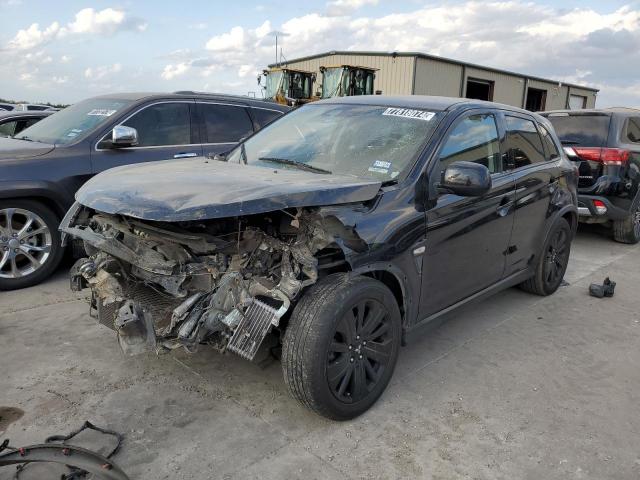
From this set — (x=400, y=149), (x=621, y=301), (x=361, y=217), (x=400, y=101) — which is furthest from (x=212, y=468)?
(x=621, y=301)

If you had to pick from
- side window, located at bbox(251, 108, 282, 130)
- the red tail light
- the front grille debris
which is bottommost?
the front grille debris

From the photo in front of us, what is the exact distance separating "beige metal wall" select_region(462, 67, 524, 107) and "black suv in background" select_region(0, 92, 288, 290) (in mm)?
22604

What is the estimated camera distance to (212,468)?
2.58 metres

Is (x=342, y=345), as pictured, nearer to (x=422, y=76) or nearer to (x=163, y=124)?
(x=163, y=124)

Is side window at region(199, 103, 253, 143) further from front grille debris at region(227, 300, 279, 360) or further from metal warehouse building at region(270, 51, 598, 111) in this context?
metal warehouse building at region(270, 51, 598, 111)

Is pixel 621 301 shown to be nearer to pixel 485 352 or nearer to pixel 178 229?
pixel 485 352

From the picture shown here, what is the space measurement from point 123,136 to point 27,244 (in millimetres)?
1273

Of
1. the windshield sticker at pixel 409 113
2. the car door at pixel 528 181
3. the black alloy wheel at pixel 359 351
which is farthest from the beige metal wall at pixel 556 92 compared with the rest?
the black alloy wheel at pixel 359 351

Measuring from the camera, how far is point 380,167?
337cm

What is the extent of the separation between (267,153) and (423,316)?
5.31 feet

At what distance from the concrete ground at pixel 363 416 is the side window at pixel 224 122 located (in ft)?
8.08

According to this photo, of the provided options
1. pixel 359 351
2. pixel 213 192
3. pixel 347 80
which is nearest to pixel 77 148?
pixel 213 192

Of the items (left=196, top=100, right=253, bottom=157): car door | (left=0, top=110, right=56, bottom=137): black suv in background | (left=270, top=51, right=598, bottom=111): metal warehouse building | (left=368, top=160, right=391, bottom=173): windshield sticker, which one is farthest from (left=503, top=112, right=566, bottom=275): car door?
(left=270, top=51, right=598, bottom=111): metal warehouse building

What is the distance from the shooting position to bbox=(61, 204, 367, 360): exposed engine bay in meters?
2.71
